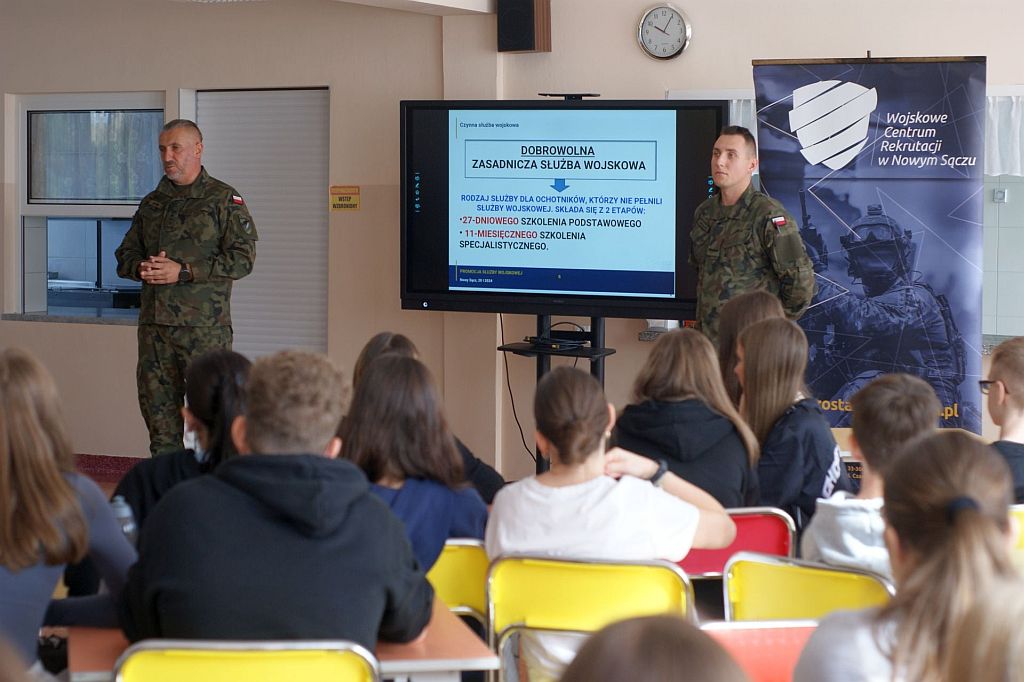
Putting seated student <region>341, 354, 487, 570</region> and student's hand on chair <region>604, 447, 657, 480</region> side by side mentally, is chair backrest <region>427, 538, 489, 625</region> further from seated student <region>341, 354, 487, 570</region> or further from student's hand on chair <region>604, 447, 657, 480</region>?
student's hand on chair <region>604, 447, 657, 480</region>

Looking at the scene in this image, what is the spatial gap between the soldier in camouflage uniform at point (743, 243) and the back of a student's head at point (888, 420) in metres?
2.32

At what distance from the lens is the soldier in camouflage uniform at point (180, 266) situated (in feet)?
17.6

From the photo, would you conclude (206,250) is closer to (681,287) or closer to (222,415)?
(681,287)

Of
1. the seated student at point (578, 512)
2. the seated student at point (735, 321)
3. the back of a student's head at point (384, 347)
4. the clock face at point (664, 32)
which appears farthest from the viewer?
the clock face at point (664, 32)

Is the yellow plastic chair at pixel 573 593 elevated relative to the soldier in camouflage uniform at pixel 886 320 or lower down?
lower down

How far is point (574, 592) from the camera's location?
2.29 m

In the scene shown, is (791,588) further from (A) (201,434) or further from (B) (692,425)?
(A) (201,434)

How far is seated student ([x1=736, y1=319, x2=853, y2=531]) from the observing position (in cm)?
319

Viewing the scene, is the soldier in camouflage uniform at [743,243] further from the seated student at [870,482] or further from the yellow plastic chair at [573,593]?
the yellow plastic chair at [573,593]

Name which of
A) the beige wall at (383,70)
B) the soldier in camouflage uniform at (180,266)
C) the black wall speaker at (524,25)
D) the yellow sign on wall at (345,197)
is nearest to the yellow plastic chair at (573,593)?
the soldier in camouflage uniform at (180,266)

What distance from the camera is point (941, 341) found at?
5062 millimetres

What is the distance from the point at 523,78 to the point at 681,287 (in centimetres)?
145

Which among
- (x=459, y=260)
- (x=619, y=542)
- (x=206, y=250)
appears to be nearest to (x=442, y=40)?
(x=459, y=260)

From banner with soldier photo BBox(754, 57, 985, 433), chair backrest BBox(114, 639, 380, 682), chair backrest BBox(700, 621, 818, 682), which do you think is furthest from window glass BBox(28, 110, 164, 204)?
chair backrest BBox(700, 621, 818, 682)
